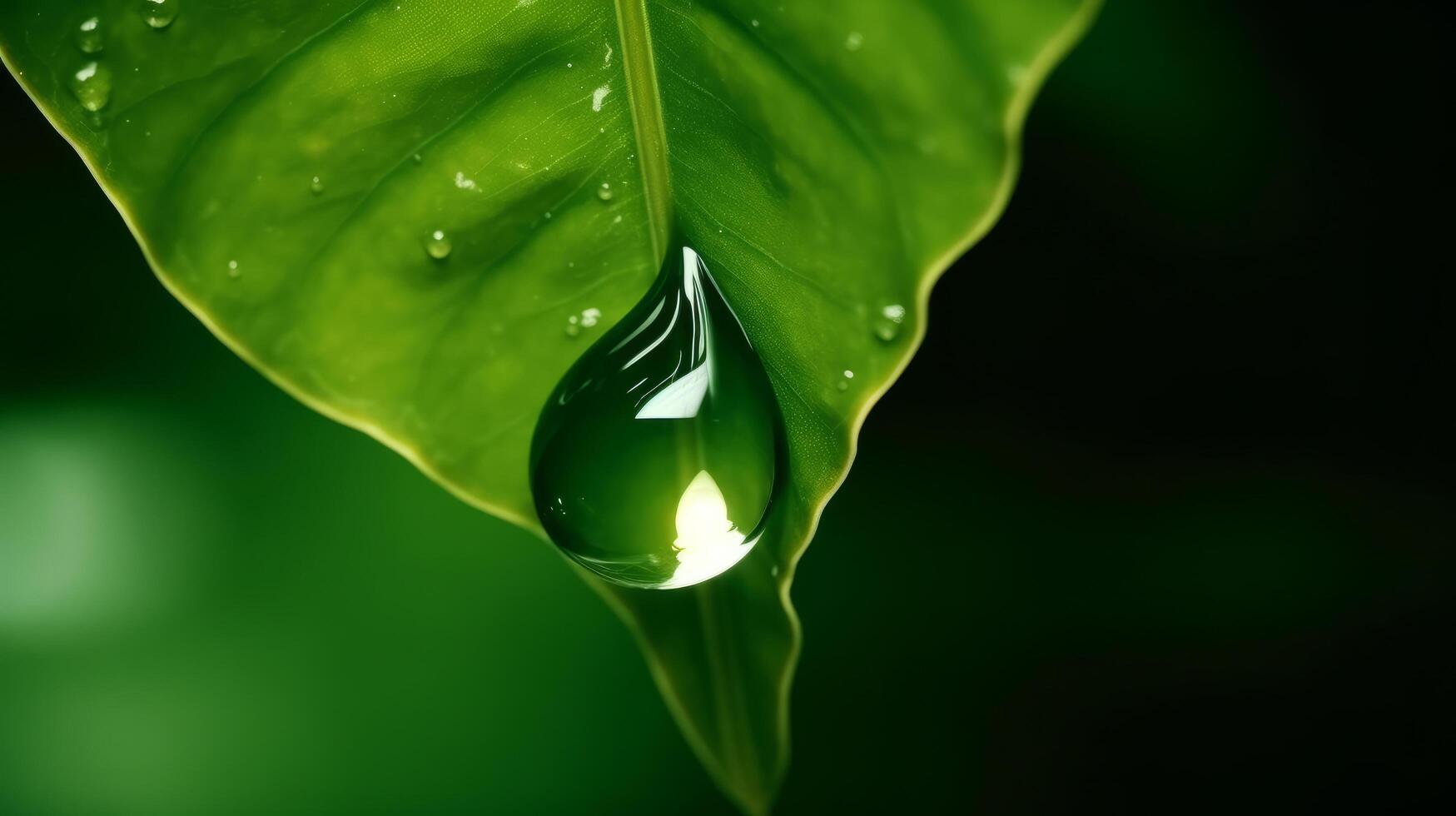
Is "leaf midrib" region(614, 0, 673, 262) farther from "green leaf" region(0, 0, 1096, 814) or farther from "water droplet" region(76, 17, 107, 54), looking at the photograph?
"water droplet" region(76, 17, 107, 54)

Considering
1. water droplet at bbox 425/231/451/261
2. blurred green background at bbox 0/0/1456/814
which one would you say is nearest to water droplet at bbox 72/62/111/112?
water droplet at bbox 425/231/451/261

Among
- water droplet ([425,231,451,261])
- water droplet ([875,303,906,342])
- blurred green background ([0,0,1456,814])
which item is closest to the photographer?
water droplet ([875,303,906,342])

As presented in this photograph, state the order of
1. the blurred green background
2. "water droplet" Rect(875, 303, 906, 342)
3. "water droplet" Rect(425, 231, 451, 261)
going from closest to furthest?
"water droplet" Rect(875, 303, 906, 342) → "water droplet" Rect(425, 231, 451, 261) → the blurred green background

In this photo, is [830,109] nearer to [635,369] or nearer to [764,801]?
[635,369]

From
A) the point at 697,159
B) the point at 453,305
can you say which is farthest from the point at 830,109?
the point at 453,305

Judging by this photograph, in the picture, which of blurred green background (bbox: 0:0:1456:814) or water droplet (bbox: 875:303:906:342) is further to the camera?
blurred green background (bbox: 0:0:1456:814)

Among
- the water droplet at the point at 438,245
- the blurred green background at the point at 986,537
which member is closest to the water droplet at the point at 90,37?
the water droplet at the point at 438,245

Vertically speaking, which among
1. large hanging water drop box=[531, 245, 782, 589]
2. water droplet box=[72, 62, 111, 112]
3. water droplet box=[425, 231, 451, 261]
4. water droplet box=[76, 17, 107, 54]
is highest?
water droplet box=[76, 17, 107, 54]

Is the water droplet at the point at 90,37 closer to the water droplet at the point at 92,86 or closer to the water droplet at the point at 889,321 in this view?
the water droplet at the point at 92,86
